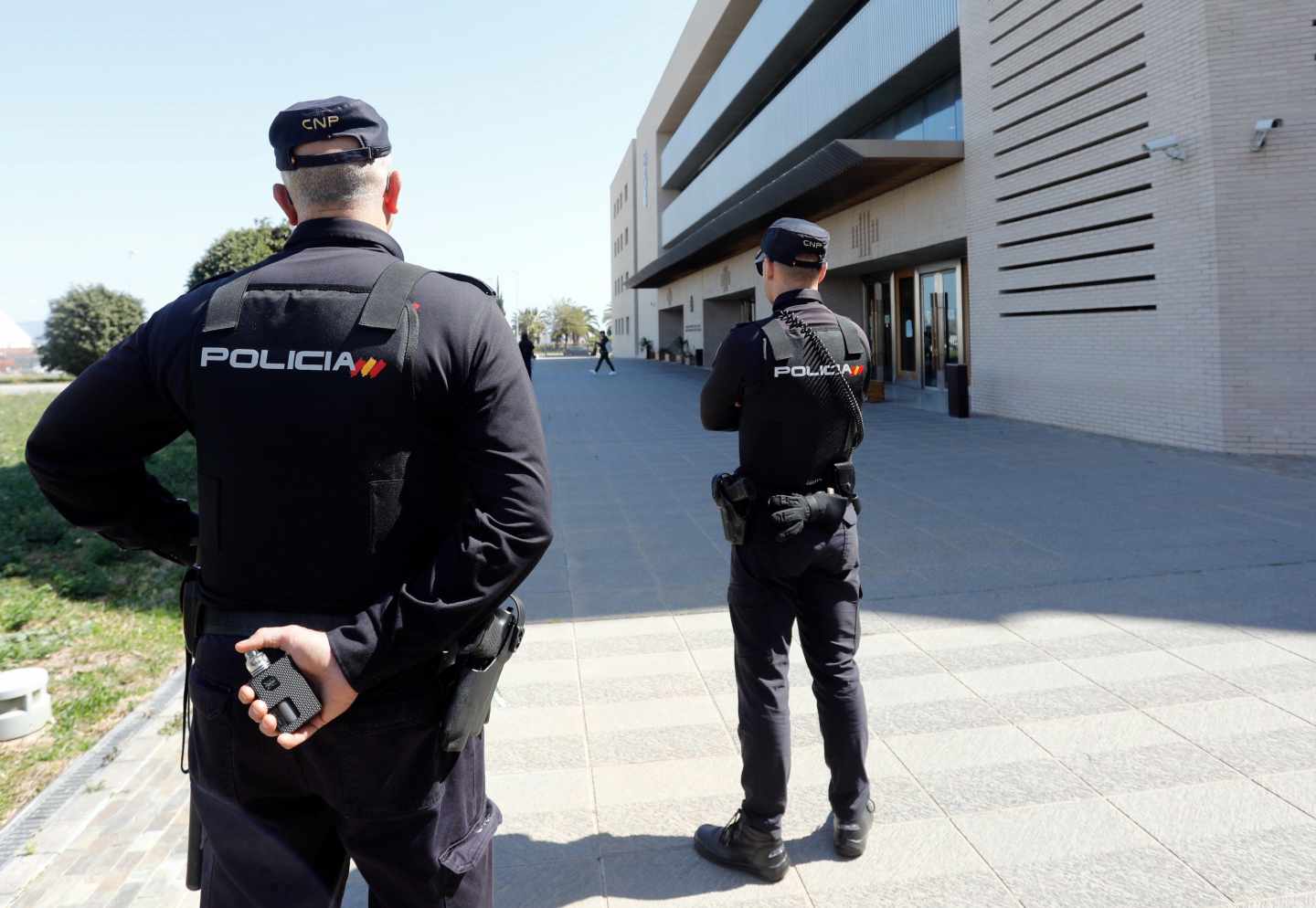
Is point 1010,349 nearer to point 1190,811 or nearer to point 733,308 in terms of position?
point 1190,811

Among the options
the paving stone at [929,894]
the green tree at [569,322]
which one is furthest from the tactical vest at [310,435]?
Answer: the green tree at [569,322]

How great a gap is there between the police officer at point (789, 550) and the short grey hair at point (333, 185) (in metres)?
1.38

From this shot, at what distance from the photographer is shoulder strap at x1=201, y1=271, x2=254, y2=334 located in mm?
1685

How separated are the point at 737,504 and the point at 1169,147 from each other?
412 inches

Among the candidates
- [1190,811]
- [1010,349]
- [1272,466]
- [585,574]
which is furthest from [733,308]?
[1190,811]

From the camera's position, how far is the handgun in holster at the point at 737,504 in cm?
286

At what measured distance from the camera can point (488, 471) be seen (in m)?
1.67

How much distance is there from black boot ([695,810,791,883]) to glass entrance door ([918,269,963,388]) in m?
16.5

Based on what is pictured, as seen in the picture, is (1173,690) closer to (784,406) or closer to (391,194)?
(784,406)

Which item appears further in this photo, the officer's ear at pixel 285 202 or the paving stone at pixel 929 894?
the paving stone at pixel 929 894

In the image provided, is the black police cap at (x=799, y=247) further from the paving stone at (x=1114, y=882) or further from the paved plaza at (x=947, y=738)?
the paving stone at (x=1114, y=882)

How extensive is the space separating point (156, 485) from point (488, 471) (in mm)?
819

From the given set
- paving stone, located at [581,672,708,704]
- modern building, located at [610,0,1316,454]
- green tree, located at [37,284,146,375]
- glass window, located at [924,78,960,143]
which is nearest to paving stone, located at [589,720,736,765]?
paving stone, located at [581,672,708,704]

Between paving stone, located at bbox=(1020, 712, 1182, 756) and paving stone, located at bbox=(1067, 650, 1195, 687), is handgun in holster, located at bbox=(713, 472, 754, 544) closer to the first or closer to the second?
paving stone, located at bbox=(1020, 712, 1182, 756)
